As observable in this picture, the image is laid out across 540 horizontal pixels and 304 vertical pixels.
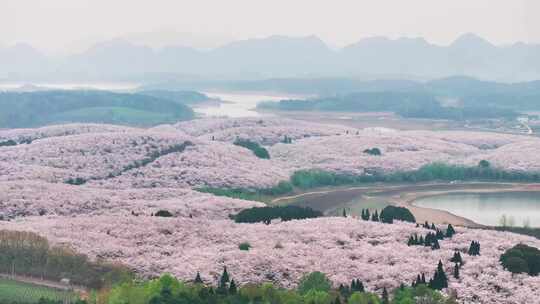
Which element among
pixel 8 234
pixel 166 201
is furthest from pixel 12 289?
pixel 166 201

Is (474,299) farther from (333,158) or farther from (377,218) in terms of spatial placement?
(333,158)

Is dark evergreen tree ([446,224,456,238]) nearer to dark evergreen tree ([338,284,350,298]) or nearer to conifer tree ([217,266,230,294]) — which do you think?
dark evergreen tree ([338,284,350,298])

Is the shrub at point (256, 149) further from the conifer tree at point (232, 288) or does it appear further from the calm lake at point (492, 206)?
the conifer tree at point (232, 288)

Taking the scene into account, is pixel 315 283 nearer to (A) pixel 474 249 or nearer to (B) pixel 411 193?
(A) pixel 474 249

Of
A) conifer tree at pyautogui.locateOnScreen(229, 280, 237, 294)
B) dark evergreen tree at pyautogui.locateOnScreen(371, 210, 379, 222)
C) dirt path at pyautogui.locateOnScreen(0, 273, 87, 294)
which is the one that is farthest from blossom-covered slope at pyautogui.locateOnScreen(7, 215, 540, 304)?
dirt path at pyautogui.locateOnScreen(0, 273, 87, 294)

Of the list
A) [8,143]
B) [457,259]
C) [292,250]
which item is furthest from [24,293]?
[8,143]
